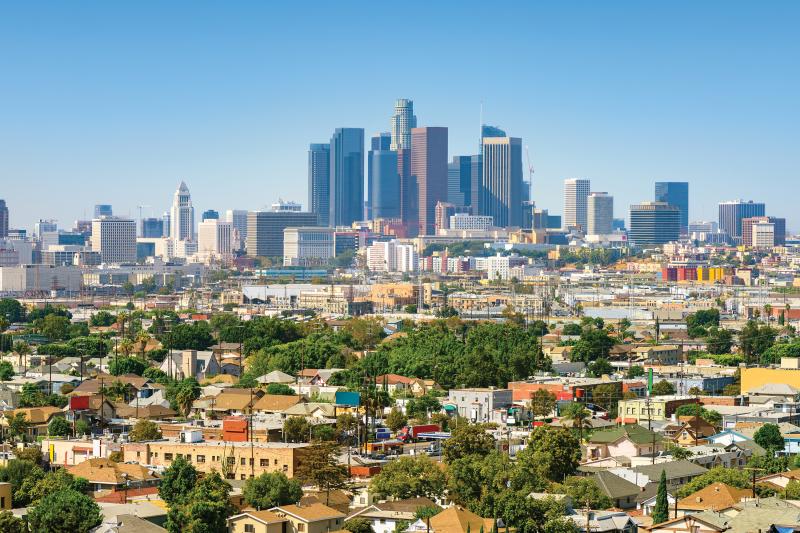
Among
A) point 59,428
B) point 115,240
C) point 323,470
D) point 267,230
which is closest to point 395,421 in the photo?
point 59,428

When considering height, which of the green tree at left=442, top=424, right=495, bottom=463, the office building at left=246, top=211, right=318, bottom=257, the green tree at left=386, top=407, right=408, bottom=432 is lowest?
the green tree at left=386, top=407, right=408, bottom=432

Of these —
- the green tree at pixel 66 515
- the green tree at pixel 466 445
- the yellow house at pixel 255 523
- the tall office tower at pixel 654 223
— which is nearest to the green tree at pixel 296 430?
the green tree at pixel 466 445

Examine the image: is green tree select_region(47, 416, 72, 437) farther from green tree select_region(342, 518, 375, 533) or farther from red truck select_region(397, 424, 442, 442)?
green tree select_region(342, 518, 375, 533)

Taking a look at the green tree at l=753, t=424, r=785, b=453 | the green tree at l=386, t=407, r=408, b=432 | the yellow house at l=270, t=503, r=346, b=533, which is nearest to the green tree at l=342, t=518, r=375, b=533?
the yellow house at l=270, t=503, r=346, b=533

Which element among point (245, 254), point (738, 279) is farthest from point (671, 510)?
point (245, 254)

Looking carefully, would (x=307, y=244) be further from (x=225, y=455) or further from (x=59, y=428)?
(x=225, y=455)

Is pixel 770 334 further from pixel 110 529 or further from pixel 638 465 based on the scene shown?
pixel 110 529
